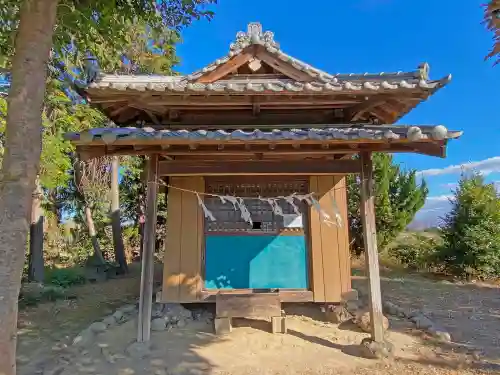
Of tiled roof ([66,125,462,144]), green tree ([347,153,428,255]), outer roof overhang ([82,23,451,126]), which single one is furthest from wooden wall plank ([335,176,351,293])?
green tree ([347,153,428,255])

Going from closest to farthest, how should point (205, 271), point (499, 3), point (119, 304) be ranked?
1. point (499, 3)
2. point (205, 271)
3. point (119, 304)

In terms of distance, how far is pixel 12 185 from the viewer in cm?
264

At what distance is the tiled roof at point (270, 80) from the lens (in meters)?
4.79

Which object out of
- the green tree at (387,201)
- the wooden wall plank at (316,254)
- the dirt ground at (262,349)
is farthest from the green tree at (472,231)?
the wooden wall plank at (316,254)

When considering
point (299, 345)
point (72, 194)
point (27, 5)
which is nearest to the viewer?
point (27, 5)

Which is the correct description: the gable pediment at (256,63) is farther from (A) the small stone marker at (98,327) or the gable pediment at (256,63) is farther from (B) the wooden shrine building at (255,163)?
(A) the small stone marker at (98,327)

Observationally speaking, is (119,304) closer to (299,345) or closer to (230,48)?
(299,345)

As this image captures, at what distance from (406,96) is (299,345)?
142 inches

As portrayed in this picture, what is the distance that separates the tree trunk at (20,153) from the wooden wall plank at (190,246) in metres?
3.28

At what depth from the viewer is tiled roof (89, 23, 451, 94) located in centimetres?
479

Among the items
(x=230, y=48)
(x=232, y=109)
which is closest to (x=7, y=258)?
(x=232, y=109)

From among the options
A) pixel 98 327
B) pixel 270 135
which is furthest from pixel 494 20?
pixel 98 327

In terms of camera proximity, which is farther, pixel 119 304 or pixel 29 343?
pixel 119 304

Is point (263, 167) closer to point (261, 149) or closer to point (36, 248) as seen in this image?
point (261, 149)
